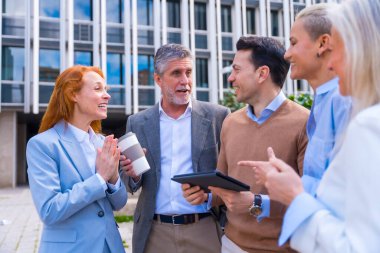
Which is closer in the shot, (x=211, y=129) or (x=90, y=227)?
(x=90, y=227)

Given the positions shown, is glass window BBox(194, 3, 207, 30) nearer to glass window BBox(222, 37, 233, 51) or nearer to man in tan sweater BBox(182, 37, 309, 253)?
glass window BBox(222, 37, 233, 51)

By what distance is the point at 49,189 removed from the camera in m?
2.38

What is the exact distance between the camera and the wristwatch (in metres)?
2.21

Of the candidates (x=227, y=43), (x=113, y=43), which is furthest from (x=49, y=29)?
(x=227, y=43)

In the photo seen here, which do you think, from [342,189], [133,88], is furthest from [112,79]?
[342,189]

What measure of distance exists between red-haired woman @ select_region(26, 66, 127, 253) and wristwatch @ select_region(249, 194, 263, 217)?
894mm

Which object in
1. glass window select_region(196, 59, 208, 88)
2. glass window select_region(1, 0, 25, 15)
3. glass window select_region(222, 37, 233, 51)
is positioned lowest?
glass window select_region(196, 59, 208, 88)

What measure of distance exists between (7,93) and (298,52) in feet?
62.8

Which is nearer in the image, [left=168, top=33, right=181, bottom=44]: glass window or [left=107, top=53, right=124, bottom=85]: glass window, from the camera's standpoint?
[left=107, top=53, right=124, bottom=85]: glass window

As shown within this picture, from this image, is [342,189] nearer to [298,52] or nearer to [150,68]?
[298,52]

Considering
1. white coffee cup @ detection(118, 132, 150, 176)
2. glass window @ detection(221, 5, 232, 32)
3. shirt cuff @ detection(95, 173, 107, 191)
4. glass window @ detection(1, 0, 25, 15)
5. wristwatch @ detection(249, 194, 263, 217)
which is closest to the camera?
wristwatch @ detection(249, 194, 263, 217)

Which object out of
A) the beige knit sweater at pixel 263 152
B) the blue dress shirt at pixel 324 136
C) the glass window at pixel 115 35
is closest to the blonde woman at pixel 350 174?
the blue dress shirt at pixel 324 136

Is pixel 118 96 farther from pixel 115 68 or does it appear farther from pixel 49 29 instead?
pixel 49 29

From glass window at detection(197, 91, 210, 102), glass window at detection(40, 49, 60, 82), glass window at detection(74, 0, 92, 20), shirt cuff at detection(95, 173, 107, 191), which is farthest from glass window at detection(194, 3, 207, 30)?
shirt cuff at detection(95, 173, 107, 191)
